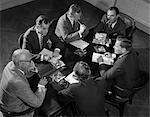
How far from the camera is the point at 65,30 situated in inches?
225

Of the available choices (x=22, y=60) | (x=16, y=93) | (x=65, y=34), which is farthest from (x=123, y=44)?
(x=16, y=93)

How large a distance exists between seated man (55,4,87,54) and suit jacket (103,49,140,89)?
881 mm

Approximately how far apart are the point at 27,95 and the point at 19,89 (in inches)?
4.9

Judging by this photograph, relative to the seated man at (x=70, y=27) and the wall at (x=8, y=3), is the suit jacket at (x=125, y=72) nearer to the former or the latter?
the seated man at (x=70, y=27)

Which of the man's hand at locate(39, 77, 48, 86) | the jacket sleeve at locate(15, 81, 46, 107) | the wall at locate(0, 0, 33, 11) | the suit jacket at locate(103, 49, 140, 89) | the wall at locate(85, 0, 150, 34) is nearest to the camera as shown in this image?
the jacket sleeve at locate(15, 81, 46, 107)

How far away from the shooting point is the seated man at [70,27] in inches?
220

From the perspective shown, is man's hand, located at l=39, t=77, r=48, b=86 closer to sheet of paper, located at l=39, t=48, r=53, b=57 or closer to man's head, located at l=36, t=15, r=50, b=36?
sheet of paper, located at l=39, t=48, r=53, b=57

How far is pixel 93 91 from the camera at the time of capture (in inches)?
179

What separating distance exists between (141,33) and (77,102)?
130 inches

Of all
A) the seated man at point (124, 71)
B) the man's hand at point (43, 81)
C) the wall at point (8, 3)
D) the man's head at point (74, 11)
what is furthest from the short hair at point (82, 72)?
→ the wall at point (8, 3)

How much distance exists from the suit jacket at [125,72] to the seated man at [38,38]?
96cm

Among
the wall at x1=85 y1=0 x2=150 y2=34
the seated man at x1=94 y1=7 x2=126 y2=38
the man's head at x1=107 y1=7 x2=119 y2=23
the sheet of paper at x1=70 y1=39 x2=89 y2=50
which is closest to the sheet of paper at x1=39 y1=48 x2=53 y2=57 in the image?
the sheet of paper at x1=70 y1=39 x2=89 y2=50

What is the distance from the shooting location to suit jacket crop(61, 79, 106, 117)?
4516 mm

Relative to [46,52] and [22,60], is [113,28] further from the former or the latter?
[22,60]
